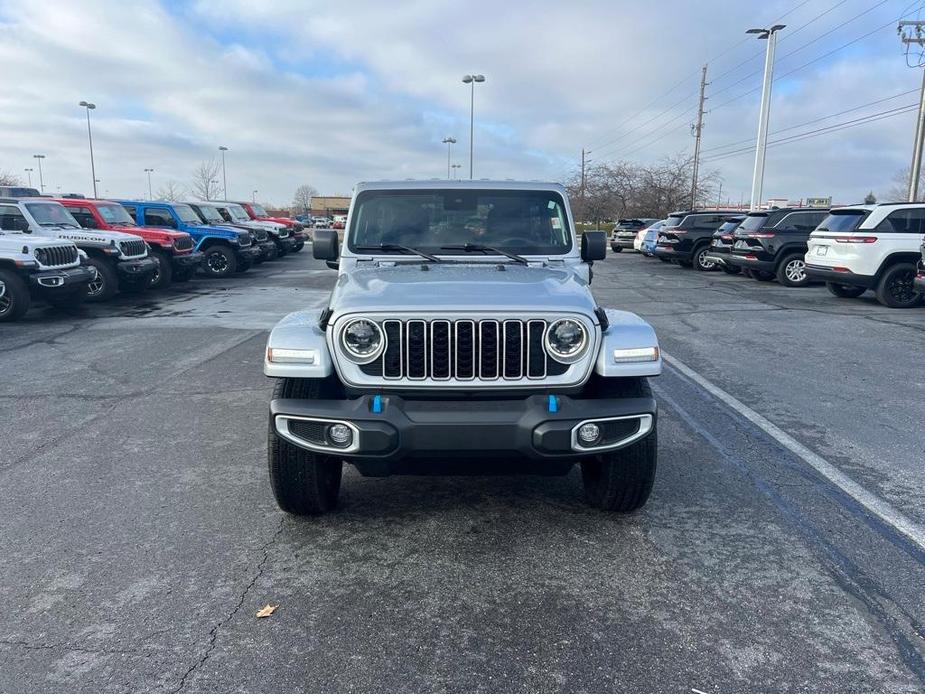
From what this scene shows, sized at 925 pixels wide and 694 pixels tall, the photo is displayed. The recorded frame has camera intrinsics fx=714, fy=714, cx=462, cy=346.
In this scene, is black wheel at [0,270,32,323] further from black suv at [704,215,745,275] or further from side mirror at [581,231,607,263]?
black suv at [704,215,745,275]

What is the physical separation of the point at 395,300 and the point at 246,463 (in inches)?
82.3

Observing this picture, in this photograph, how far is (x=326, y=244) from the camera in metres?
5.18

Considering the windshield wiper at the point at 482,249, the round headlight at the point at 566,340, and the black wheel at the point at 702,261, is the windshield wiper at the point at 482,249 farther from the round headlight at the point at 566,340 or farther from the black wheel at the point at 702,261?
the black wheel at the point at 702,261

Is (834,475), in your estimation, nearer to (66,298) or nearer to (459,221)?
(459,221)

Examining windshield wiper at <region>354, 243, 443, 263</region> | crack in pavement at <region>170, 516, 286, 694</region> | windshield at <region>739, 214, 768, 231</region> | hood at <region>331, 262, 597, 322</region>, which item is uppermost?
windshield at <region>739, 214, 768, 231</region>

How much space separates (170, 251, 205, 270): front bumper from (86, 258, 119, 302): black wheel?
2570 millimetres

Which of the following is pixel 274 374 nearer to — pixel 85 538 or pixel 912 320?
pixel 85 538

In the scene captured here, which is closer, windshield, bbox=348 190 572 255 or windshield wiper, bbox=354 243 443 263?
windshield wiper, bbox=354 243 443 263

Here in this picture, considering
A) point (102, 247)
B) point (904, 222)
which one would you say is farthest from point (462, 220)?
point (904, 222)

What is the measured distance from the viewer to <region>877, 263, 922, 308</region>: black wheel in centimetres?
1300

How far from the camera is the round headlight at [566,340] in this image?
356 centimetres

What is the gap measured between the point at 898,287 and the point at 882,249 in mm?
816

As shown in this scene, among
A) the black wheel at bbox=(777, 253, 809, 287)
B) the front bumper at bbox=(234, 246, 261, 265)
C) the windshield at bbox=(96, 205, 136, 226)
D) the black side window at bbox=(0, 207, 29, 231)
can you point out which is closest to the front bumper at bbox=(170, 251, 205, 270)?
the windshield at bbox=(96, 205, 136, 226)

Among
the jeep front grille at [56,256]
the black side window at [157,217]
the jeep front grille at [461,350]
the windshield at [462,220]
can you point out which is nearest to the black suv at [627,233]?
the black side window at [157,217]
